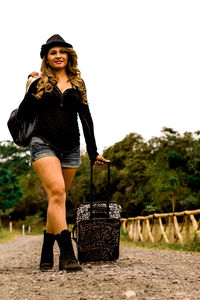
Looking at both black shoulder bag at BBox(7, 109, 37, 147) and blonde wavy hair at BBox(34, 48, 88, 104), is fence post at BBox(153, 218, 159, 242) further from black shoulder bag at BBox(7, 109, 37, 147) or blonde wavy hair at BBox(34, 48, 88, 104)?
black shoulder bag at BBox(7, 109, 37, 147)

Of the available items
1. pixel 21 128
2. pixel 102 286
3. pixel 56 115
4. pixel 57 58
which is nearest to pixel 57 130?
pixel 56 115

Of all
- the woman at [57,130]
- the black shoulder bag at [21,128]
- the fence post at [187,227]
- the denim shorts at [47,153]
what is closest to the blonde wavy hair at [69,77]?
the woman at [57,130]

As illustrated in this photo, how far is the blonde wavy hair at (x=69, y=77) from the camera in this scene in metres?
4.07

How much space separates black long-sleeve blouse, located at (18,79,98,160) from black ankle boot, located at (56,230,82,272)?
76 centimetres

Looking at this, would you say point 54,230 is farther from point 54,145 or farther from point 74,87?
point 74,87

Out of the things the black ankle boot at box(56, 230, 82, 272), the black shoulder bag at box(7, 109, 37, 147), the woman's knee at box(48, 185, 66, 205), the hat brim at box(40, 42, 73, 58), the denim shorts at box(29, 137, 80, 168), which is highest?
the hat brim at box(40, 42, 73, 58)

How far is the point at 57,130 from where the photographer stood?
4.05 m

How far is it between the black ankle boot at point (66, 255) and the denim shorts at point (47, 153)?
0.65 meters

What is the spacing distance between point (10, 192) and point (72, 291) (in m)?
40.9

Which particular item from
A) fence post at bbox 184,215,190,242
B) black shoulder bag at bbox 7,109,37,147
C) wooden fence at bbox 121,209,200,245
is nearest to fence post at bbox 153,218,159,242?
wooden fence at bbox 121,209,200,245

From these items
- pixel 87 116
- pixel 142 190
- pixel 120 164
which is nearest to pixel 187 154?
pixel 142 190

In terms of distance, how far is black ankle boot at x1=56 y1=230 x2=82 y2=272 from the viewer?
374 cm

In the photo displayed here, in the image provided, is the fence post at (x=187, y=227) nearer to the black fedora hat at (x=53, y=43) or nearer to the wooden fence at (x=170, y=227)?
the wooden fence at (x=170, y=227)

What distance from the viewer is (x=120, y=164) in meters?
42.2
